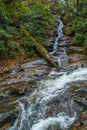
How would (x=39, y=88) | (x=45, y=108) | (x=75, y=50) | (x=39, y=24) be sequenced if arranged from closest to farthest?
1. (x=45, y=108)
2. (x=39, y=88)
3. (x=75, y=50)
4. (x=39, y=24)

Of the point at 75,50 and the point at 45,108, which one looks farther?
the point at 75,50

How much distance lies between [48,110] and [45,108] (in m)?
0.17

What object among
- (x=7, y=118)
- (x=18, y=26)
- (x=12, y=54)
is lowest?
(x=7, y=118)

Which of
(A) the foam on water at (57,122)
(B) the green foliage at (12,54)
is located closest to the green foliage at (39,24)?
(B) the green foliage at (12,54)

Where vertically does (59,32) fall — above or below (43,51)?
below

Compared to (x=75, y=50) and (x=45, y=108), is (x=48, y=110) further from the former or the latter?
(x=75, y=50)

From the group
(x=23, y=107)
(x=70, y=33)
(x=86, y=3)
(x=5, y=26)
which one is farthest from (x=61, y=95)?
(x=86, y=3)

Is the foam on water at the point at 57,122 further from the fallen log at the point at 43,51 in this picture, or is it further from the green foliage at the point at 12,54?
the green foliage at the point at 12,54

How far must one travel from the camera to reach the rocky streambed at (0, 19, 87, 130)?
7.45 m

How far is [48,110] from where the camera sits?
25.5 feet

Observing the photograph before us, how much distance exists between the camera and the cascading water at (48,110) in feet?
23.3

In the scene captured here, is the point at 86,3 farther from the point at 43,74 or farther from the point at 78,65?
the point at 43,74

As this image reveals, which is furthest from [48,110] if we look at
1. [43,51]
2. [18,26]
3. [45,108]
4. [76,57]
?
[18,26]

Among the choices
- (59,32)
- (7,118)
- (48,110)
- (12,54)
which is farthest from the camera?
(59,32)
